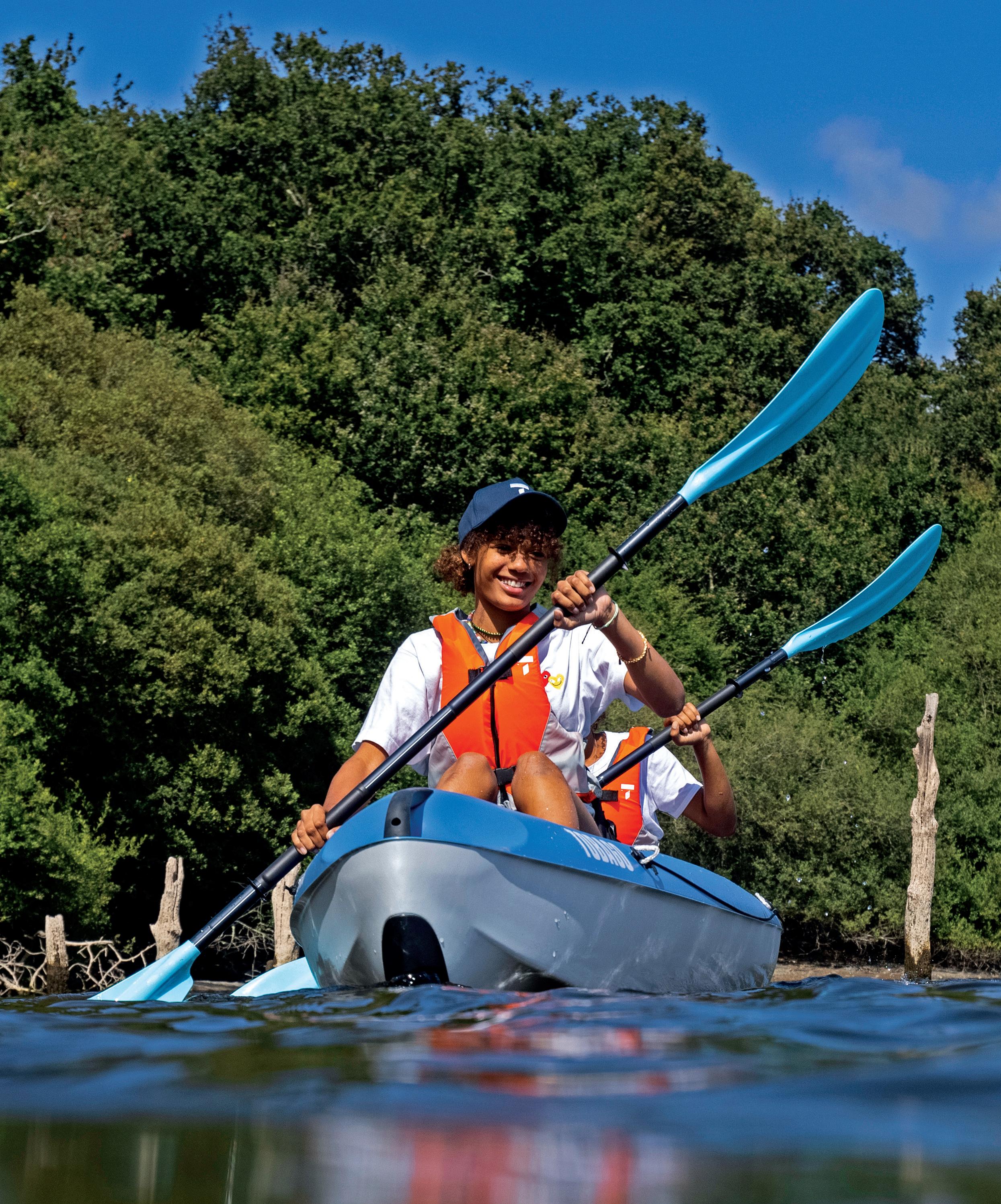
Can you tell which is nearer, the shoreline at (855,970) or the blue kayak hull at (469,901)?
the blue kayak hull at (469,901)

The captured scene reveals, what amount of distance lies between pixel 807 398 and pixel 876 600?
2103 millimetres

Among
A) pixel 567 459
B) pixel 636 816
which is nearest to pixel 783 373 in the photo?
pixel 567 459

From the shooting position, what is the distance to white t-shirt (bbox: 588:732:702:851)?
614 centimetres

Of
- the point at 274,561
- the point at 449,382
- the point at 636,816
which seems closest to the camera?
the point at 636,816

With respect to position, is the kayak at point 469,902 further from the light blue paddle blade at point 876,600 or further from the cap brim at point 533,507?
the light blue paddle blade at point 876,600

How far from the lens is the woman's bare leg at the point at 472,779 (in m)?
3.83

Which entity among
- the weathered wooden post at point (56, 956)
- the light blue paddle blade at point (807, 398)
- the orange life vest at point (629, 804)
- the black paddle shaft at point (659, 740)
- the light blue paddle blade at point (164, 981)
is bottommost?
the weathered wooden post at point (56, 956)

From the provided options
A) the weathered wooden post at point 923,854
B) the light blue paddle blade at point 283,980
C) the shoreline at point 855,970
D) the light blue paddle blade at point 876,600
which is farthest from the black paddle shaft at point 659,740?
the shoreline at point 855,970

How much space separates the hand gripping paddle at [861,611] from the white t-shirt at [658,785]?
38 centimetres

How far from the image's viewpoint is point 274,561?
21312 mm

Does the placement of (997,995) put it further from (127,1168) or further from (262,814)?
(262,814)

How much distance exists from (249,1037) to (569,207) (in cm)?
3127

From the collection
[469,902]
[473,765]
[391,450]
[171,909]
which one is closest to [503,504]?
[473,765]

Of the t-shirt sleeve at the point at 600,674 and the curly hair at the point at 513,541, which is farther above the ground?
the curly hair at the point at 513,541
